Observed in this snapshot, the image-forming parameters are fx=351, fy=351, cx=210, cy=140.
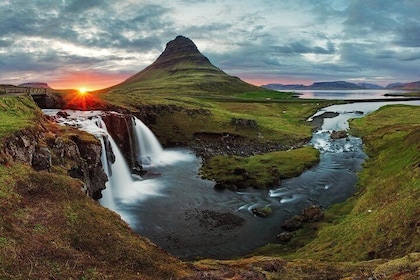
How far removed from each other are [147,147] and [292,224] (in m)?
47.2

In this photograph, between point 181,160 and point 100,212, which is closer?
point 100,212

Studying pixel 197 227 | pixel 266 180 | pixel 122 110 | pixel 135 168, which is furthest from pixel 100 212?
pixel 122 110

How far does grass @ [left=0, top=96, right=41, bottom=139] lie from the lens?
3718cm

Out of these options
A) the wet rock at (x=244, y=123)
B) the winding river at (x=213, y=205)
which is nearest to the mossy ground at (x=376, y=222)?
the winding river at (x=213, y=205)

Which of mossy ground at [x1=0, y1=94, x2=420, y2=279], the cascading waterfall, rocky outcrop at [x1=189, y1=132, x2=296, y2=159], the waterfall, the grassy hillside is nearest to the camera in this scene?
mossy ground at [x1=0, y1=94, x2=420, y2=279]

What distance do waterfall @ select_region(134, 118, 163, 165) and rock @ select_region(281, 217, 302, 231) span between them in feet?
126

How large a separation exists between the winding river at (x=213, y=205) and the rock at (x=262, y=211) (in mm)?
685

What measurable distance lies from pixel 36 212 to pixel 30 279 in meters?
7.11

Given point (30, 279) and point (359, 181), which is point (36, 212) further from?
point (359, 181)

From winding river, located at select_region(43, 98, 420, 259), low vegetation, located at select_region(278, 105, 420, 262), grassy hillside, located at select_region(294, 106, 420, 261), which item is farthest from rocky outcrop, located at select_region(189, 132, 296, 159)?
grassy hillside, located at select_region(294, 106, 420, 261)

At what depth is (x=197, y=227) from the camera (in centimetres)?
4203

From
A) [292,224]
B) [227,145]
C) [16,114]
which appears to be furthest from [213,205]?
[227,145]

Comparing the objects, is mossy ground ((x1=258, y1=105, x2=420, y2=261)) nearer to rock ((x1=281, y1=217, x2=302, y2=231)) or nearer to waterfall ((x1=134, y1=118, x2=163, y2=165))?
rock ((x1=281, y1=217, x2=302, y2=231))

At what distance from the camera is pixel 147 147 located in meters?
80.9
